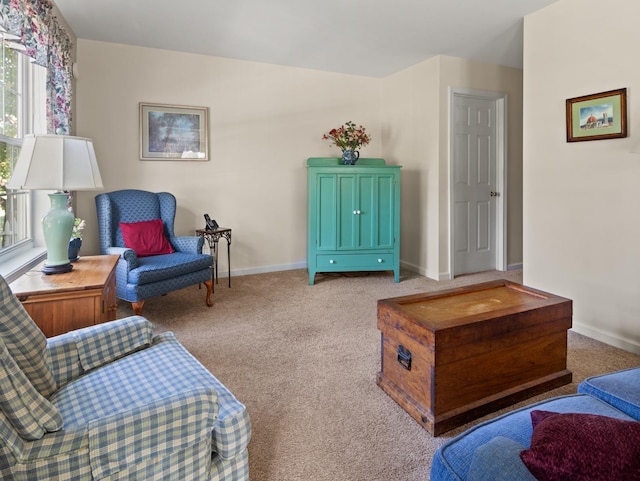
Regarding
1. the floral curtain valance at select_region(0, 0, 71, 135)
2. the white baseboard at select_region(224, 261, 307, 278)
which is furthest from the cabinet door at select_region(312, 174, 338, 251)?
the floral curtain valance at select_region(0, 0, 71, 135)

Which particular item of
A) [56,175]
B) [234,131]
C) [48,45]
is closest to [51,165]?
[56,175]

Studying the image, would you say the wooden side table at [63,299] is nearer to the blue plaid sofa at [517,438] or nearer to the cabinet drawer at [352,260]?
the blue plaid sofa at [517,438]

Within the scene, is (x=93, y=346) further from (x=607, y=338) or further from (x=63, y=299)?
(x=607, y=338)

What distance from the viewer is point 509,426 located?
1.10 metres

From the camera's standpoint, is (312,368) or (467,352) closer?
(467,352)

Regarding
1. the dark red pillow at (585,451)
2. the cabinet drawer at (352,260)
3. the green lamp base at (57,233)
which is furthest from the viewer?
the cabinet drawer at (352,260)

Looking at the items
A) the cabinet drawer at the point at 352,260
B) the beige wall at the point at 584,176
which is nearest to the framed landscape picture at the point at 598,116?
the beige wall at the point at 584,176

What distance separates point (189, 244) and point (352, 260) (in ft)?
5.78

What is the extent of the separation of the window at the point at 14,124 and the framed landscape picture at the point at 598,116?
12.7ft

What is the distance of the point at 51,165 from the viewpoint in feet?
6.40

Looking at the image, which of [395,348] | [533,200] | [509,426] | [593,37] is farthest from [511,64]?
[509,426]

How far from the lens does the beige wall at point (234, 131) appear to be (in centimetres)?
407

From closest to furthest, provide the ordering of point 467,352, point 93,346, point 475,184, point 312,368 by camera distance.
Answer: point 93,346 → point 467,352 → point 312,368 → point 475,184

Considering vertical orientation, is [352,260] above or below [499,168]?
below
